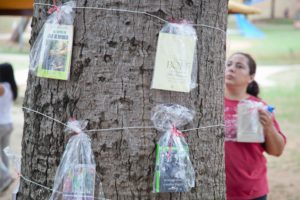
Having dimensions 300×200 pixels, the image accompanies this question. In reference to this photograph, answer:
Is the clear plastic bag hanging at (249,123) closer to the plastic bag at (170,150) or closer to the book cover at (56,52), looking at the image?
the plastic bag at (170,150)

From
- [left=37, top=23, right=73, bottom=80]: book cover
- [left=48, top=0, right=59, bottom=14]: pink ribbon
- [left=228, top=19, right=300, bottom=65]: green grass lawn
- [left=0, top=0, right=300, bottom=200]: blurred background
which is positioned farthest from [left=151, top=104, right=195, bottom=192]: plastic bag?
[left=228, top=19, right=300, bottom=65]: green grass lawn

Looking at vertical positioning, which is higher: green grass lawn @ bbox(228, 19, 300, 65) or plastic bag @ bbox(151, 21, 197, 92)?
green grass lawn @ bbox(228, 19, 300, 65)

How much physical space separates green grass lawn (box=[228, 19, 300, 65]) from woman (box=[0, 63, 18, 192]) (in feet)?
47.6

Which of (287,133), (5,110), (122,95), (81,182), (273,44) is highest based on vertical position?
(273,44)

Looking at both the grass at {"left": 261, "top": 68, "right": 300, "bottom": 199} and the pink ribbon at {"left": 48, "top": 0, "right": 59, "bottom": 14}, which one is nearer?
the pink ribbon at {"left": 48, "top": 0, "right": 59, "bottom": 14}

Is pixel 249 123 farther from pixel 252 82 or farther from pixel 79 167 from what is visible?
pixel 79 167

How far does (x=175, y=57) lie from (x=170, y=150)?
0.26 m

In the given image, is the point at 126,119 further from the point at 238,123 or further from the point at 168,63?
the point at 238,123

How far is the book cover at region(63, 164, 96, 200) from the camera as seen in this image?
65.8 inches

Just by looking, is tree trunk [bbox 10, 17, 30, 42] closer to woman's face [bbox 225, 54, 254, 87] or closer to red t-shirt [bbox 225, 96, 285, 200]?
woman's face [bbox 225, 54, 254, 87]

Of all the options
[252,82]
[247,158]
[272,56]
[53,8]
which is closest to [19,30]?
[272,56]

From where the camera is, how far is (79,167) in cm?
167

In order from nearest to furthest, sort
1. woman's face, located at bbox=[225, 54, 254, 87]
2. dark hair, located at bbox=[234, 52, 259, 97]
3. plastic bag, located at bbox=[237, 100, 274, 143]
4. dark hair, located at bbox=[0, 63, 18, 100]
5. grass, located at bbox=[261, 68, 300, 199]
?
1. plastic bag, located at bbox=[237, 100, 274, 143]
2. woman's face, located at bbox=[225, 54, 254, 87]
3. dark hair, located at bbox=[234, 52, 259, 97]
4. dark hair, located at bbox=[0, 63, 18, 100]
5. grass, located at bbox=[261, 68, 300, 199]

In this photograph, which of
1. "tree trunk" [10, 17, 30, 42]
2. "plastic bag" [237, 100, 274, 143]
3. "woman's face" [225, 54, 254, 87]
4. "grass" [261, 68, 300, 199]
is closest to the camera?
"plastic bag" [237, 100, 274, 143]
